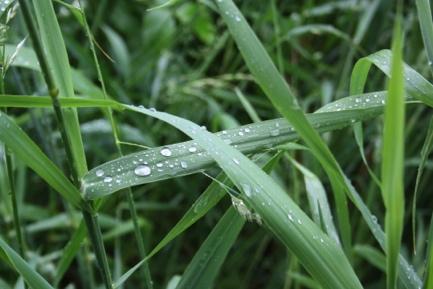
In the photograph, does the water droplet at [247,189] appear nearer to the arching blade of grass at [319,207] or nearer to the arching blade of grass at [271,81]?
the arching blade of grass at [271,81]

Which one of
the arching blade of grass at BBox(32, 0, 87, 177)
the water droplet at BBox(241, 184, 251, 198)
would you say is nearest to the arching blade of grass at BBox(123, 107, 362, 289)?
the water droplet at BBox(241, 184, 251, 198)

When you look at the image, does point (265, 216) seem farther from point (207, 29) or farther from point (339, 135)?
point (207, 29)

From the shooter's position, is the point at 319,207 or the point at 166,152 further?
the point at 319,207

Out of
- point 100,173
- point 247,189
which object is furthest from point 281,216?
point 100,173

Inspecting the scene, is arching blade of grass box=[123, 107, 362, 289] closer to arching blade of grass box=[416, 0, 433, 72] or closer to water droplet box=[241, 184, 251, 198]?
water droplet box=[241, 184, 251, 198]

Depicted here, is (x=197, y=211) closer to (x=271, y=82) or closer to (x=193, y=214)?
(x=193, y=214)

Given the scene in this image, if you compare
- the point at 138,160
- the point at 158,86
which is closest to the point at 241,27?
the point at 138,160
